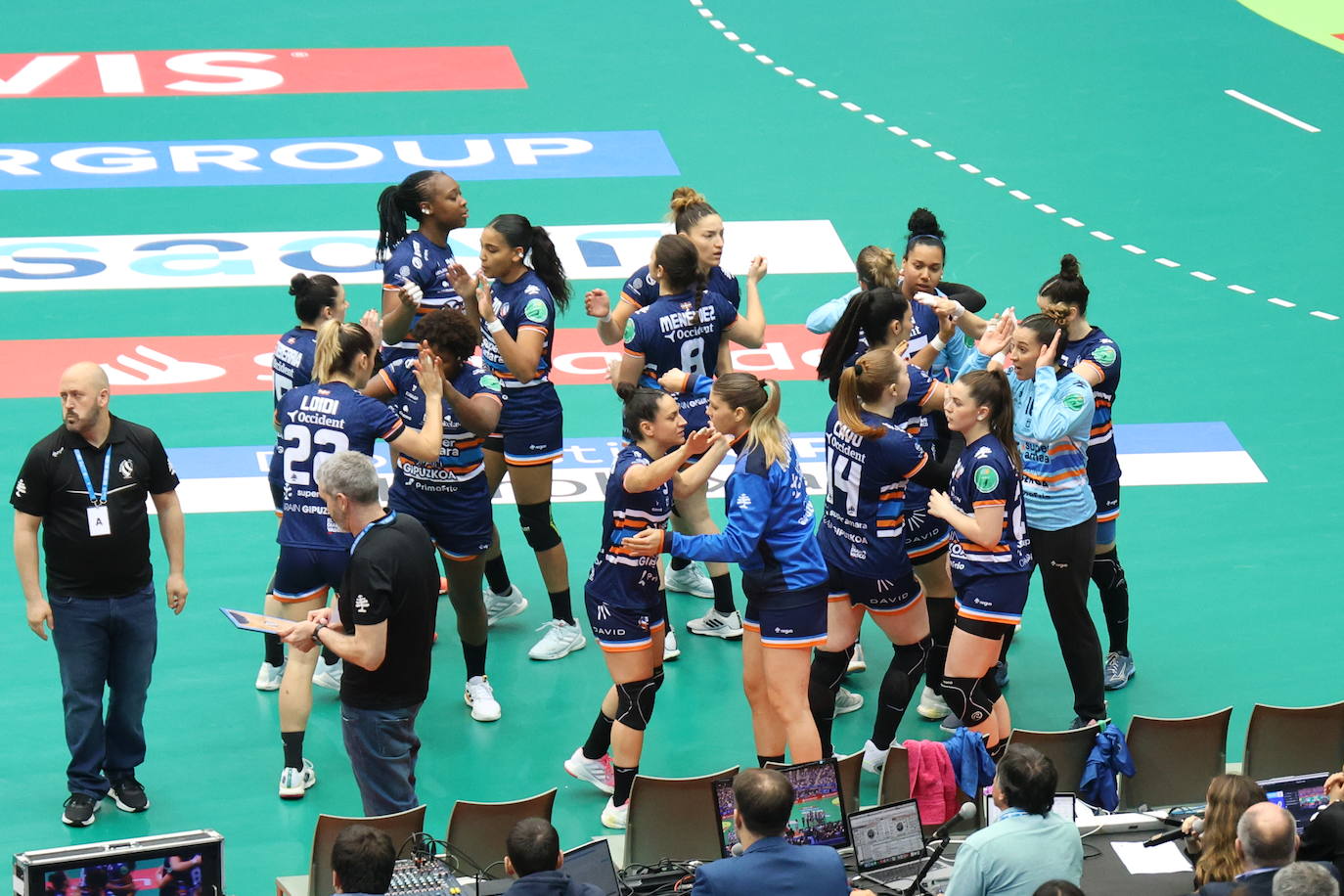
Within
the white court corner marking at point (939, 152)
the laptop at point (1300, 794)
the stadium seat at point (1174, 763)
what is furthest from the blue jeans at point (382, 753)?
the white court corner marking at point (939, 152)

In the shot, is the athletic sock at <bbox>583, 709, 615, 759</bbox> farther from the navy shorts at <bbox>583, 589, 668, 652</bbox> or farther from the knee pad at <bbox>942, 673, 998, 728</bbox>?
the knee pad at <bbox>942, 673, 998, 728</bbox>

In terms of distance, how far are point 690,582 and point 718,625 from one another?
50 cm

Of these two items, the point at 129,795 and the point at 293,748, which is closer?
the point at 129,795

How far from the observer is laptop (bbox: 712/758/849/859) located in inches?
247

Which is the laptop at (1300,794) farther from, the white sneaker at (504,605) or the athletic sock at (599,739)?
the white sneaker at (504,605)

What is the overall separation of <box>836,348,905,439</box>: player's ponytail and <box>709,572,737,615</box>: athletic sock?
1790 millimetres

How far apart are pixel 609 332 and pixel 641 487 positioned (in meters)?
2.04

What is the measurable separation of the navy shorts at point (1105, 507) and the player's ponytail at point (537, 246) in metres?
2.71

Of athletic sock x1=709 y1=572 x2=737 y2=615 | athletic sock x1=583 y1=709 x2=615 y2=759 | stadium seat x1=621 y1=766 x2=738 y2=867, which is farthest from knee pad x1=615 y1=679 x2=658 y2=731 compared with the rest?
athletic sock x1=709 y1=572 x2=737 y2=615

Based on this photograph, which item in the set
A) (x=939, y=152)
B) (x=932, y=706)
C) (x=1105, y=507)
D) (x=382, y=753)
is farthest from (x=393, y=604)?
(x=939, y=152)

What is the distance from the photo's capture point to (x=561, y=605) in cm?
882

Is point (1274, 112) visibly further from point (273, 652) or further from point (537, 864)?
point (537, 864)

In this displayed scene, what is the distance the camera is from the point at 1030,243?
13812 millimetres

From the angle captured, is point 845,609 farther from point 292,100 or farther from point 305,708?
point 292,100
